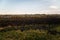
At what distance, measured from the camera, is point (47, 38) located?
20.2m

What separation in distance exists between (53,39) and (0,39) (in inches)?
222

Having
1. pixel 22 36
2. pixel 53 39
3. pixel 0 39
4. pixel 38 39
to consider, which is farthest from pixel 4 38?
pixel 53 39

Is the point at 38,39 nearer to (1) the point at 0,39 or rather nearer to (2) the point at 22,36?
(2) the point at 22,36

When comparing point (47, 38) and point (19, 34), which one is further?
point (19, 34)

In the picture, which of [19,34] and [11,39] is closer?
[11,39]

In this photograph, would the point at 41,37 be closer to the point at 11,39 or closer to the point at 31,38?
the point at 31,38

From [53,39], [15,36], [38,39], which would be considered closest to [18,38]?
[15,36]

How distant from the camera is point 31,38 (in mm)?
19828

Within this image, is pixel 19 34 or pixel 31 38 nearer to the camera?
pixel 31 38

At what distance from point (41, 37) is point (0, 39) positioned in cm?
430

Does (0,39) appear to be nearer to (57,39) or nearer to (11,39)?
(11,39)

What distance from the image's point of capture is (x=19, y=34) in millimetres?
22000

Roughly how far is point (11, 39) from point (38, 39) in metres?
2.81

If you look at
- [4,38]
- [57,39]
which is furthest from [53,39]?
[4,38]
